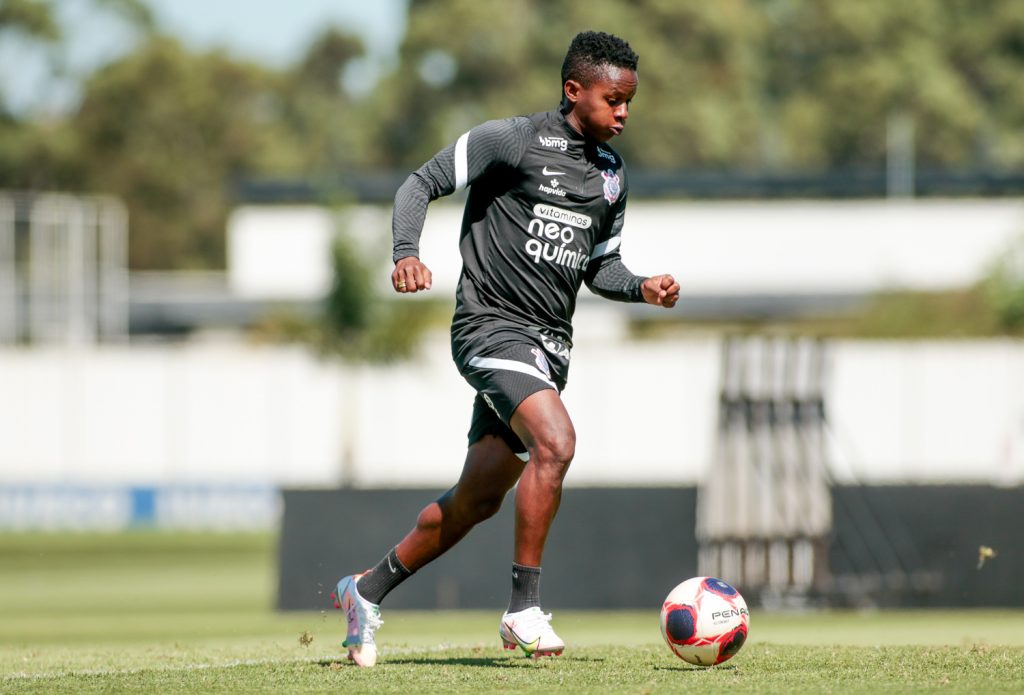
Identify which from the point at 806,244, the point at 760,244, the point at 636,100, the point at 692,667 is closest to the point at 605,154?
the point at 692,667

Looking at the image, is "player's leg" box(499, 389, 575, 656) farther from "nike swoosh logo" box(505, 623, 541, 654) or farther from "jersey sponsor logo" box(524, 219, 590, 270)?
"jersey sponsor logo" box(524, 219, 590, 270)

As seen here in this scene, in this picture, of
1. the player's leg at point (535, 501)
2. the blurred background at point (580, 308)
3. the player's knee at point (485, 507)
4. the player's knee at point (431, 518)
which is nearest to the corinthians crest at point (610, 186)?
the player's leg at point (535, 501)

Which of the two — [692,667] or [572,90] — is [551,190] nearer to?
[572,90]

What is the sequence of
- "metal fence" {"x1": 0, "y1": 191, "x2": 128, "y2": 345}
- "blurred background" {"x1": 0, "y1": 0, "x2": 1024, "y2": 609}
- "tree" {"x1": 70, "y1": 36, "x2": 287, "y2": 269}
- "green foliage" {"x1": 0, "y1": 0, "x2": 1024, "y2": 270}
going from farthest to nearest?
1. "green foliage" {"x1": 0, "y1": 0, "x2": 1024, "y2": 270}
2. "tree" {"x1": 70, "y1": 36, "x2": 287, "y2": 269}
3. "metal fence" {"x1": 0, "y1": 191, "x2": 128, "y2": 345}
4. "blurred background" {"x1": 0, "y1": 0, "x2": 1024, "y2": 609}

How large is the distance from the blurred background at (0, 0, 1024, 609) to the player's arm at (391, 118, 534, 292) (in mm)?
6943

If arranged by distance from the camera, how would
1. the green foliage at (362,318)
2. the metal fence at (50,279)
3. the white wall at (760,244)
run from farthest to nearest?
the white wall at (760,244) → the metal fence at (50,279) → the green foliage at (362,318)

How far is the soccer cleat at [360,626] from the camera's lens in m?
6.74

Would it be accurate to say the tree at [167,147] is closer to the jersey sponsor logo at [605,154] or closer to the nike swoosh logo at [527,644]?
the jersey sponsor logo at [605,154]

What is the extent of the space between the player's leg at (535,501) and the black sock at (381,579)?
0.53 metres

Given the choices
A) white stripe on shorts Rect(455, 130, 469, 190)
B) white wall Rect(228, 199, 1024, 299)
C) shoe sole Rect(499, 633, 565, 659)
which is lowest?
shoe sole Rect(499, 633, 565, 659)

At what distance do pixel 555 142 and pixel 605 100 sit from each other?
0.26 m

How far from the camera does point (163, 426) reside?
30.2 m

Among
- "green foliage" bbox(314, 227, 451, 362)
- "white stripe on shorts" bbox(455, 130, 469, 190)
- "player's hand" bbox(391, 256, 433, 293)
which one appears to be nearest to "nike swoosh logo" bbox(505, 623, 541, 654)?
"player's hand" bbox(391, 256, 433, 293)

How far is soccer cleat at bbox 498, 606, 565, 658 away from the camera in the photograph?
650 centimetres
